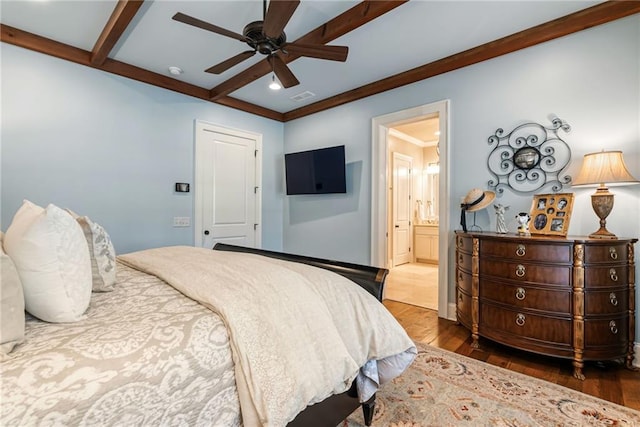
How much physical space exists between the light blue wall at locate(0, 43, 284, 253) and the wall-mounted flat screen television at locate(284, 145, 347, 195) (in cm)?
120

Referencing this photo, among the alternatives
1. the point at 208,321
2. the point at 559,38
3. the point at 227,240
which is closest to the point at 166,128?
the point at 227,240

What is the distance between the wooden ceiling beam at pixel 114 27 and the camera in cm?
214

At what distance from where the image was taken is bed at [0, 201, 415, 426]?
0.73m

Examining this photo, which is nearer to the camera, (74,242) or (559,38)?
(74,242)

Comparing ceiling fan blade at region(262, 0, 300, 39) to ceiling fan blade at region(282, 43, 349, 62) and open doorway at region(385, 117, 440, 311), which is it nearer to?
ceiling fan blade at region(282, 43, 349, 62)

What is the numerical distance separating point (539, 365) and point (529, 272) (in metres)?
0.69

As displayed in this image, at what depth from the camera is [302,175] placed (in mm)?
4320

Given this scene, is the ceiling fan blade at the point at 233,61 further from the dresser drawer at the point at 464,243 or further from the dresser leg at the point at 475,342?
the dresser leg at the point at 475,342

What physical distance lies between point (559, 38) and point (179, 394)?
352 cm

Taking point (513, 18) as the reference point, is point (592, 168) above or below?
below

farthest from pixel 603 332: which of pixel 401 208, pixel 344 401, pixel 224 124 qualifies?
pixel 224 124

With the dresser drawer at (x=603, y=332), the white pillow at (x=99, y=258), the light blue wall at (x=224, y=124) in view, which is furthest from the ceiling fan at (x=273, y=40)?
the dresser drawer at (x=603, y=332)

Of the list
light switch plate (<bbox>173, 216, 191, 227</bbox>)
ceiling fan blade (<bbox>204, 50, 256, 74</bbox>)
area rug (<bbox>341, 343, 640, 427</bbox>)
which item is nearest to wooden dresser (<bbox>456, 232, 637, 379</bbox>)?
area rug (<bbox>341, 343, 640, 427</bbox>)

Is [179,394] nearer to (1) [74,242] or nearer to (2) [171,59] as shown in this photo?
(1) [74,242]
